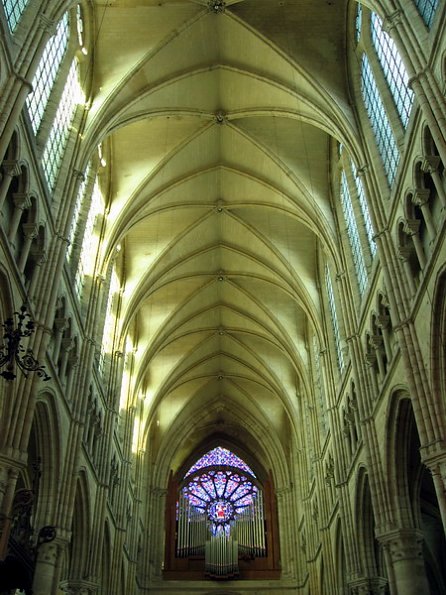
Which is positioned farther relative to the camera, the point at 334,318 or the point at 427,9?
the point at 334,318

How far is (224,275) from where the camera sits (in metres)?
31.2

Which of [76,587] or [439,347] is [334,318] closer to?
[439,347]

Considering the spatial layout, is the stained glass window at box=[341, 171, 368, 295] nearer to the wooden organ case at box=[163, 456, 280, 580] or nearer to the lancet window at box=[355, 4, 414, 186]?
the lancet window at box=[355, 4, 414, 186]

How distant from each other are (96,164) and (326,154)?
312 inches

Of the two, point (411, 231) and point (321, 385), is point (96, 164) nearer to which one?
point (411, 231)

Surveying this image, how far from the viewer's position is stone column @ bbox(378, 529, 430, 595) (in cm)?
1559

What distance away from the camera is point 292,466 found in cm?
3778

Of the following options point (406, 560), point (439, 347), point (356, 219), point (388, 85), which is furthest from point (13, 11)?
point (406, 560)

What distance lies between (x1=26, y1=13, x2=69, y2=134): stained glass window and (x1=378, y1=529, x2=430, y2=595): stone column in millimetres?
12614

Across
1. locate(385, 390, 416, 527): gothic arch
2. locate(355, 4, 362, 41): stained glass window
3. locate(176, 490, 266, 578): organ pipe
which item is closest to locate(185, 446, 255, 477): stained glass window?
locate(176, 490, 266, 578): organ pipe

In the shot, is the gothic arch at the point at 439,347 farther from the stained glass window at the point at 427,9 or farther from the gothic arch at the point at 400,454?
the stained glass window at the point at 427,9

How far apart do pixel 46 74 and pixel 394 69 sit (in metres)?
8.52

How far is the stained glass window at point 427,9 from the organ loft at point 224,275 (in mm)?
62

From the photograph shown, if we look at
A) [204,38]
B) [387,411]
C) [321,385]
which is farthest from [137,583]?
[204,38]
